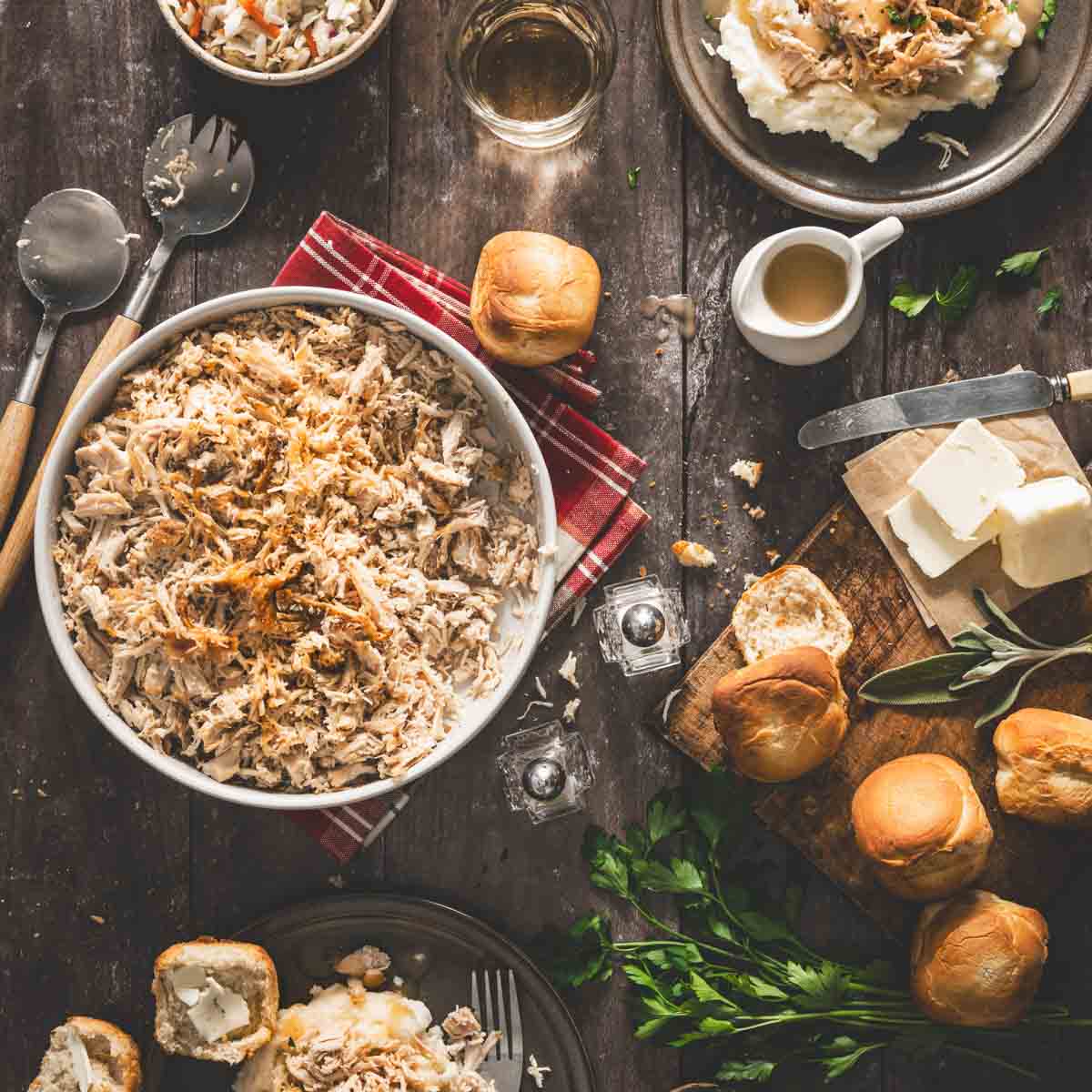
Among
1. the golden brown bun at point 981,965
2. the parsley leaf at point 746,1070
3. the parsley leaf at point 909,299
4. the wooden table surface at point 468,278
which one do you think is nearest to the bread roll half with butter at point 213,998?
the wooden table surface at point 468,278

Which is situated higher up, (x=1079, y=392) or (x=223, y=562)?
(x=1079, y=392)

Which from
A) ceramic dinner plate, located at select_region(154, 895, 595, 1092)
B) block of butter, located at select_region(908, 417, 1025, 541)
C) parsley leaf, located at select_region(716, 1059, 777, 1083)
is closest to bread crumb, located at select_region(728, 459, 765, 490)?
block of butter, located at select_region(908, 417, 1025, 541)

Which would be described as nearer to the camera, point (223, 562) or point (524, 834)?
point (223, 562)

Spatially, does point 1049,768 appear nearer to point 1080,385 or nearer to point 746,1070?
point 1080,385

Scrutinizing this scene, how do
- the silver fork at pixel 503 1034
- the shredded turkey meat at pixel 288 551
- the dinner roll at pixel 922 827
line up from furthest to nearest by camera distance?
the silver fork at pixel 503 1034 → the dinner roll at pixel 922 827 → the shredded turkey meat at pixel 288 551

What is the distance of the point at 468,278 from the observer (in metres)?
2.74

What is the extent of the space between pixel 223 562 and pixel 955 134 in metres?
1.94

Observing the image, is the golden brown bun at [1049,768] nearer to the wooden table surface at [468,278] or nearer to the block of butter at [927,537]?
the block of butter at [927,537]

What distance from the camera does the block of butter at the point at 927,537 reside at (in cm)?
259

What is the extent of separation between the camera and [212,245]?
2.72m

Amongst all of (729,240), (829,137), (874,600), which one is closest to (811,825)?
(874,600)

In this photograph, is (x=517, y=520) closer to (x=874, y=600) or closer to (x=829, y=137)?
(x=874, y=600)

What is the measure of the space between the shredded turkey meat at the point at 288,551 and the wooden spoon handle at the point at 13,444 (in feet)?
1.05

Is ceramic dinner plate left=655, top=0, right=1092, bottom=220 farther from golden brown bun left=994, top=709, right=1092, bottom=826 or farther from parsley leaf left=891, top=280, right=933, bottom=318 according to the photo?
golden brown bun left=994, top=709, right=1092, bottom=826
